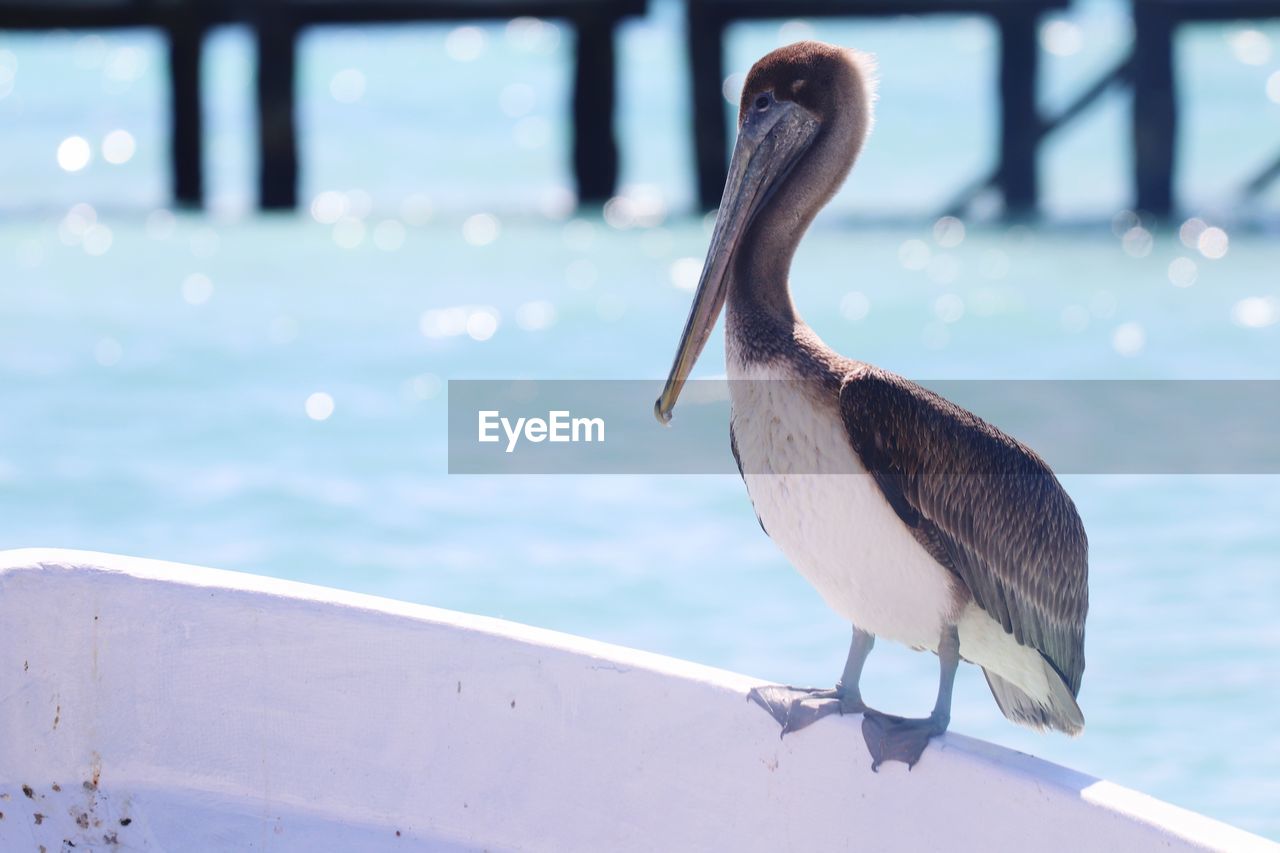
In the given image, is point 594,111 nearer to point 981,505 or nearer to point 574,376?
point 574,376

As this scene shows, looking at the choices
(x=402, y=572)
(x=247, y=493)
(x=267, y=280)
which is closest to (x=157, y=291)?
(x=267, y=280)

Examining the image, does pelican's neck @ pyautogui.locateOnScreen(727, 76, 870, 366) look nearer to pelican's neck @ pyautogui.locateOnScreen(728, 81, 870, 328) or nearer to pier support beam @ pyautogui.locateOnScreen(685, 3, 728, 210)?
pelican's neck @ pyautogui.locateOnScreen(728, 81, 870, 328)

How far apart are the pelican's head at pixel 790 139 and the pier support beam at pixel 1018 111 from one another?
8.66 m

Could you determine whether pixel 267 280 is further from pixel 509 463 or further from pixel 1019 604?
pixel 1019 604

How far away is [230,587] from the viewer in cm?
228

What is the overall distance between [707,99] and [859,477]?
8.68 meters

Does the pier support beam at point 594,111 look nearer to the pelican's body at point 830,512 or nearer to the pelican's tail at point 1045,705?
the pelican's tail at point 1045,705

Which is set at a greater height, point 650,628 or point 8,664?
point 8,664

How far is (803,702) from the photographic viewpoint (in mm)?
2164

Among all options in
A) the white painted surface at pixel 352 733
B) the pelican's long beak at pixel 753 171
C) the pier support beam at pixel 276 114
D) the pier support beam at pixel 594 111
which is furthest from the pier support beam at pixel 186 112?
the white painted surface at pixel 352 733

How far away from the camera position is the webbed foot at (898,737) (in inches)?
81.0

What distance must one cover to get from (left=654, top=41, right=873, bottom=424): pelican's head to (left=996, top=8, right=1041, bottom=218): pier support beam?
8.66 m

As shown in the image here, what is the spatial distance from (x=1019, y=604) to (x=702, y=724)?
0.51 m

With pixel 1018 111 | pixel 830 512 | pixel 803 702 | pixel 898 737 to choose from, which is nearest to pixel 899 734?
pixel 898 737
